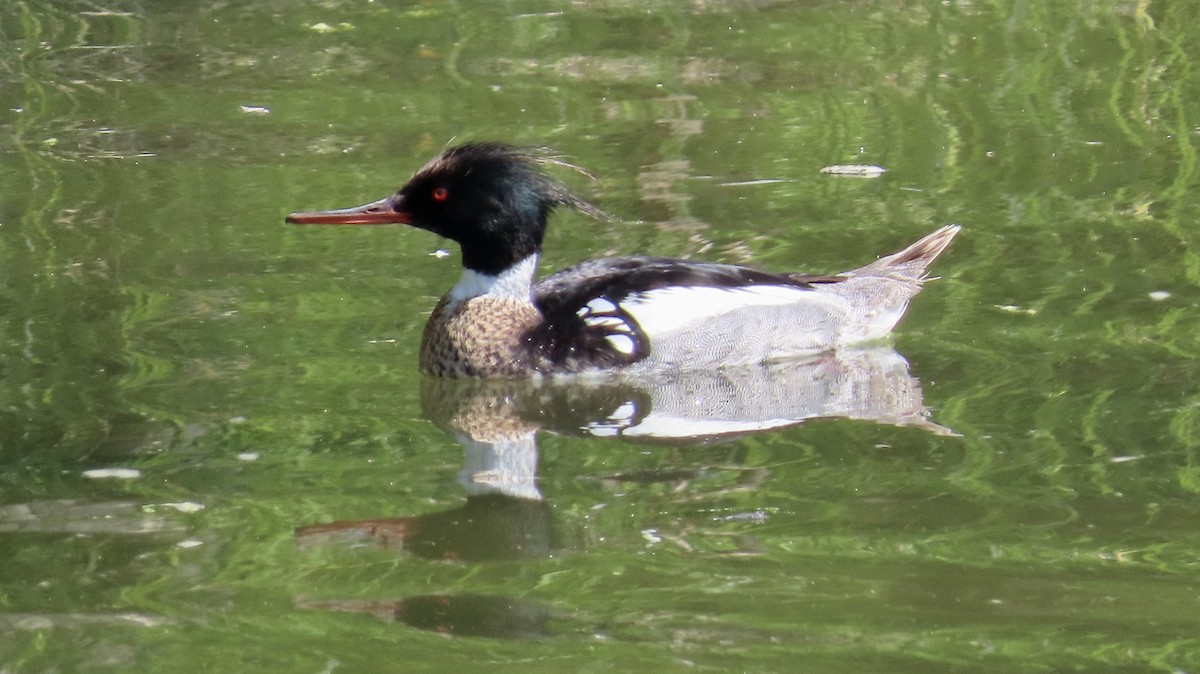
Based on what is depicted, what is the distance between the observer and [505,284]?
805 centimetres

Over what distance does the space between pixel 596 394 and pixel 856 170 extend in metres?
3.47

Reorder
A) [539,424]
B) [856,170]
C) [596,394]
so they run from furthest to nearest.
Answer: [856,170] < [596,394] < [539,424]

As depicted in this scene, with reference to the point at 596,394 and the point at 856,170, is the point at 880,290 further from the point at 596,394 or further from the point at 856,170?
the point at 856,170

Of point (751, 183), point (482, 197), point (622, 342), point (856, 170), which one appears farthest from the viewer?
point (856, 170)

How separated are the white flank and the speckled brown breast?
0.51 m

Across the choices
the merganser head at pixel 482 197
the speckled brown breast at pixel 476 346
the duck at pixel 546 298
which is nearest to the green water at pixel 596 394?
the speckled brown breast at pixel 476 346

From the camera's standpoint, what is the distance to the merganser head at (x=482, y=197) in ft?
25.8

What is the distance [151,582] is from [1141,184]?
6598mm

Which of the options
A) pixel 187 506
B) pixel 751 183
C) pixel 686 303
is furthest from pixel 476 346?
pixel 751 183

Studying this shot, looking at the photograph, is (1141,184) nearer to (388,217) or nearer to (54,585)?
(388,217)

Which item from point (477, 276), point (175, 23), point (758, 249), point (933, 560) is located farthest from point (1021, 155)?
point (175, 23)

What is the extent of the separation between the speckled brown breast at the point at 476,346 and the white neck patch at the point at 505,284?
0.53ft

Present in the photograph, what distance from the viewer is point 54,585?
5.30 m

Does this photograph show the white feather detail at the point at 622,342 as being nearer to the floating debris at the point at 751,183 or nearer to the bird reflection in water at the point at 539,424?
the bird reflection in water at the point at 539,424
